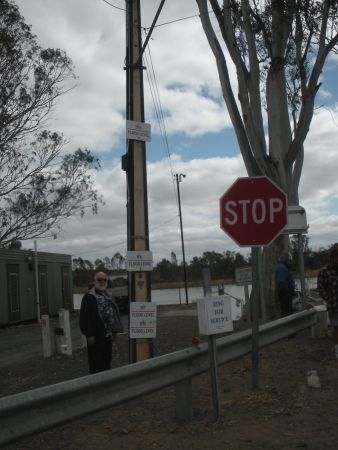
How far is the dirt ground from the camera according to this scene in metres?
5.14

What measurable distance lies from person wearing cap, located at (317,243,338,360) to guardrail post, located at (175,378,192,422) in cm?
366

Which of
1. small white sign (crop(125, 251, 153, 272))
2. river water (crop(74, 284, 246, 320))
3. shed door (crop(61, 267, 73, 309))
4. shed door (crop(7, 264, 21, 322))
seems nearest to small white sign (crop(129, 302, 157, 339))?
small white sign (crop(125, 251, 153, 272))

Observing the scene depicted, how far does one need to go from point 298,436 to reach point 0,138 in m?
21.5

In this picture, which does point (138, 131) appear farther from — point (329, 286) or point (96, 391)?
point (96, 391)

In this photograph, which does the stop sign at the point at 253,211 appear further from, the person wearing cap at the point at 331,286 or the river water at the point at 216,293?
the person wearing cap at the point at 331,286

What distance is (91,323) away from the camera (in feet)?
→ 24.8

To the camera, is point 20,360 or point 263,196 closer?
point 263,196

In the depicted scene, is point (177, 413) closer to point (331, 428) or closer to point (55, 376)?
point (331, 428)

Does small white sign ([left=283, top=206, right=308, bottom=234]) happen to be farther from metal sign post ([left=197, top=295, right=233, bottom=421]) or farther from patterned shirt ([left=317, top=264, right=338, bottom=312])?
metal sign post ([left=197, top=295, right=233, bottom=421])

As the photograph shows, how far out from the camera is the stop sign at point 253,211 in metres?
6.54

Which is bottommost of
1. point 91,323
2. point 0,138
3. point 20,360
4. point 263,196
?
point 20,360

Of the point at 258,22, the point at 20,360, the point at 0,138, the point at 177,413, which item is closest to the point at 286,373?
the point at 177,413

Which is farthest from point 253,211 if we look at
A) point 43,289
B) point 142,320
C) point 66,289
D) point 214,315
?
point 66,289

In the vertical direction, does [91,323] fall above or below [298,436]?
above
